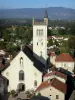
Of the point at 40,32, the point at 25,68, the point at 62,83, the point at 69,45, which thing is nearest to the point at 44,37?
the point at 40,32

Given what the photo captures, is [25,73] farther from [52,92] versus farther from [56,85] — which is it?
[52,92]

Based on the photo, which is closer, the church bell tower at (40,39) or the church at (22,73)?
the church at (22,73)

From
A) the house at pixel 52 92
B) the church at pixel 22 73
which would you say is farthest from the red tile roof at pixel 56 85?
the church at pixel 22 73

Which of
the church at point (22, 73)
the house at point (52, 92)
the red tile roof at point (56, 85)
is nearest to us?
the house at point (52, 92)

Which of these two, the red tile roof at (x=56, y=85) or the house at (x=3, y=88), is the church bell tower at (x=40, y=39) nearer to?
the house at (x=3, y=88)

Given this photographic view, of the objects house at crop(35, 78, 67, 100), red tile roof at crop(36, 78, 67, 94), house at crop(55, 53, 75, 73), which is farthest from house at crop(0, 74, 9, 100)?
house at crop(55, 53, 75, 73)

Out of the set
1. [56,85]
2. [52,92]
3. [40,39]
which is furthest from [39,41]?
[52,92]

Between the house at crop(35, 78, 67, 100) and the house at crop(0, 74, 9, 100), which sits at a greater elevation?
the house at crop(35, 78, 67, 100)

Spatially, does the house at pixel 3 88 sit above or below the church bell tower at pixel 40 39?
below

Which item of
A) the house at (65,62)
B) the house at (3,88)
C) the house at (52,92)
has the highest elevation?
the house at (52,92)

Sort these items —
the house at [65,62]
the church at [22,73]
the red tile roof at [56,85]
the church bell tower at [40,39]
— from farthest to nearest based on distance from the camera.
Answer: the house at [65,62]
the church bell tower at [40,39]
the church at [22,73]
the red tile roof at [56,85]

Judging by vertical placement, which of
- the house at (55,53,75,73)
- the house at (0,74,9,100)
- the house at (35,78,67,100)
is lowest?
the house at (55,53,75,73)

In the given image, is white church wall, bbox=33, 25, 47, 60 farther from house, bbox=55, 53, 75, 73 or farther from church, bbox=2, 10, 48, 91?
house, bbox=55, 53, 75, 73
